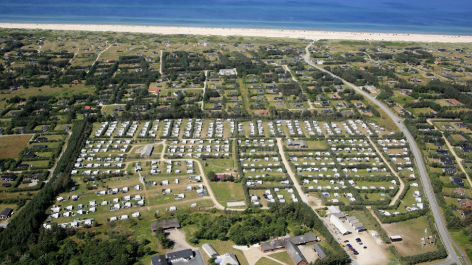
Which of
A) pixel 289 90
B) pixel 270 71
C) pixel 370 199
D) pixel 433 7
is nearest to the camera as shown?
pixel 370 199

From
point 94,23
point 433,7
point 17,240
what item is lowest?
point 17,240

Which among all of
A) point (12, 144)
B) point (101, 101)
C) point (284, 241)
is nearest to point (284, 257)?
point (284, 241)

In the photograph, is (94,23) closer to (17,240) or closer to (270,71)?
(270,71)

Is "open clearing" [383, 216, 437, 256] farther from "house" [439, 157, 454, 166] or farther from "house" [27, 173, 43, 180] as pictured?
"house" [27, 173, 43, 180]

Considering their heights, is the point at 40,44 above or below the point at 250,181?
above

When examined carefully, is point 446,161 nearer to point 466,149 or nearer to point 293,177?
point 466,149

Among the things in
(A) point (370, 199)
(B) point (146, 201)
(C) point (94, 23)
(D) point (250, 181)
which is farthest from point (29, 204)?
(C) point (94, 23)
